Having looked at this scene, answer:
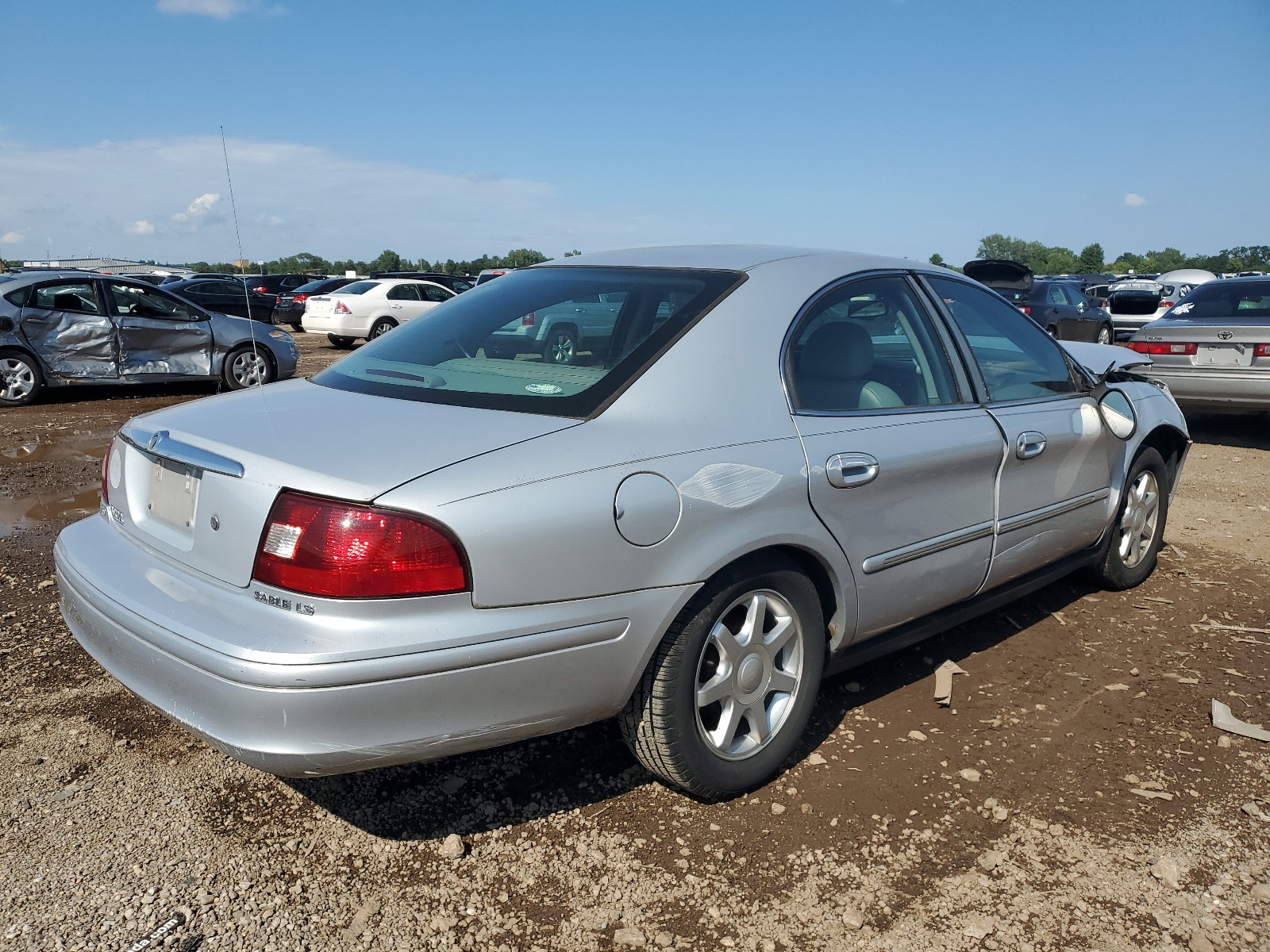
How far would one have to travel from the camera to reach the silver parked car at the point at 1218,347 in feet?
27.1

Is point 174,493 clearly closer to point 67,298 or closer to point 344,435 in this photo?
point 344,435

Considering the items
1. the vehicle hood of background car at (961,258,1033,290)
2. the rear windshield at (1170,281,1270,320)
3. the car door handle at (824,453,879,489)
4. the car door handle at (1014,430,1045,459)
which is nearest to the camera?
the car door handle at (824,453,879,489)

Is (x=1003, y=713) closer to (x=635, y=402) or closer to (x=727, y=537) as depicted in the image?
(x=727, y=537)

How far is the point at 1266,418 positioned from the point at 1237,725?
8.75 meters

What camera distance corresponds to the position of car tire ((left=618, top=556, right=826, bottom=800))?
99.7 inches

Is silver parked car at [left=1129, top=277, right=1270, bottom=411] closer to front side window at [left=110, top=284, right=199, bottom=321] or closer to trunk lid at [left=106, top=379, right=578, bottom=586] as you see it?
trunk lid at [left=106, top=379, right=578, bottom=586]

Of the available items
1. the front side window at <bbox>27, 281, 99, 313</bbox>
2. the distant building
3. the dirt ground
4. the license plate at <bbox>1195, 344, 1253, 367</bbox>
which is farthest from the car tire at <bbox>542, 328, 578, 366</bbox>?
the distant building

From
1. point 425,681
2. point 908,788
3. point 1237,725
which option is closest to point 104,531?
point 425,681

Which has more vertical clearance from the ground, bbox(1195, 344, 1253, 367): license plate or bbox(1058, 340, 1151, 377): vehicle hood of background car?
bbox(1058, 340, 1151, 377): vehicle hood of background car

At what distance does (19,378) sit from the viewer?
1092 centimetres

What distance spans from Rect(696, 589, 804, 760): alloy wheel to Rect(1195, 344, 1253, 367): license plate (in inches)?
290

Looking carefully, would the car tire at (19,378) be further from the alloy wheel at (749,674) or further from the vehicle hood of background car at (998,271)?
the alloy wheel at (749,674)

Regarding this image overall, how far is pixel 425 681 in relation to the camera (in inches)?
84.8

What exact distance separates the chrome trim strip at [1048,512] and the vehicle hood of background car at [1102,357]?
79 cm
